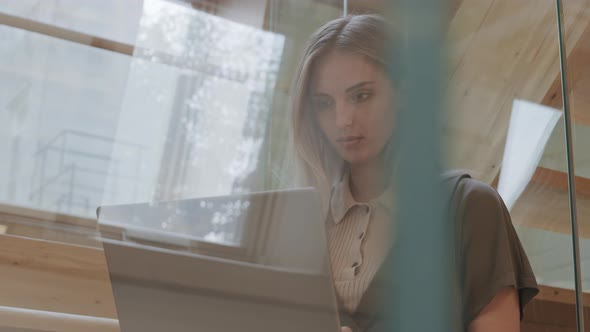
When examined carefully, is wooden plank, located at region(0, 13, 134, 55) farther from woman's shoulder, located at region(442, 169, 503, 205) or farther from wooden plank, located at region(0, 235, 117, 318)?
woman's shoulder, located at region(442, 169, 503, 205)

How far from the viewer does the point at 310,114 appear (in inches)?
19.6

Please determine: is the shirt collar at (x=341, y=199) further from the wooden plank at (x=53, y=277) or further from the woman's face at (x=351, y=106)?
the wooden plank at (x=53, y=277)

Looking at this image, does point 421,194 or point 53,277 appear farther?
point 53,277

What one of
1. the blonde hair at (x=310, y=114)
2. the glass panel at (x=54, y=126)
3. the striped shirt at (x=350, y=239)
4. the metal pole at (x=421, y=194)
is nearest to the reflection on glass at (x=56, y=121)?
the glass panel at (x=54, y=126)

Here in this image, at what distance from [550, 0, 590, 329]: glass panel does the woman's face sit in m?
0.22

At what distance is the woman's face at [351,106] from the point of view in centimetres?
34

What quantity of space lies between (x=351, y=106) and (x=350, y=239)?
0.11m

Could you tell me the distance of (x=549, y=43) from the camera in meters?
0.58

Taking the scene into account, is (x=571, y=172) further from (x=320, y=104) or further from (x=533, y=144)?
(x=320, y=104)

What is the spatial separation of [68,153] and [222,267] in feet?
3.98

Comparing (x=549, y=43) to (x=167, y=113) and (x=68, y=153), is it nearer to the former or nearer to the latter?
(x=167, y=113)

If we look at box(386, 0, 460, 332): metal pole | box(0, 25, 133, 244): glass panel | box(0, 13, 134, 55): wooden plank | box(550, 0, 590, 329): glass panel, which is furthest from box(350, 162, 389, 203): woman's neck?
box(0, 13, 134, 55): wooden plank

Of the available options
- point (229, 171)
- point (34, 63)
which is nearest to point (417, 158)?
point (229, 171)

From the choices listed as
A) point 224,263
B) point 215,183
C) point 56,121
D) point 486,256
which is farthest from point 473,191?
point 56,121
